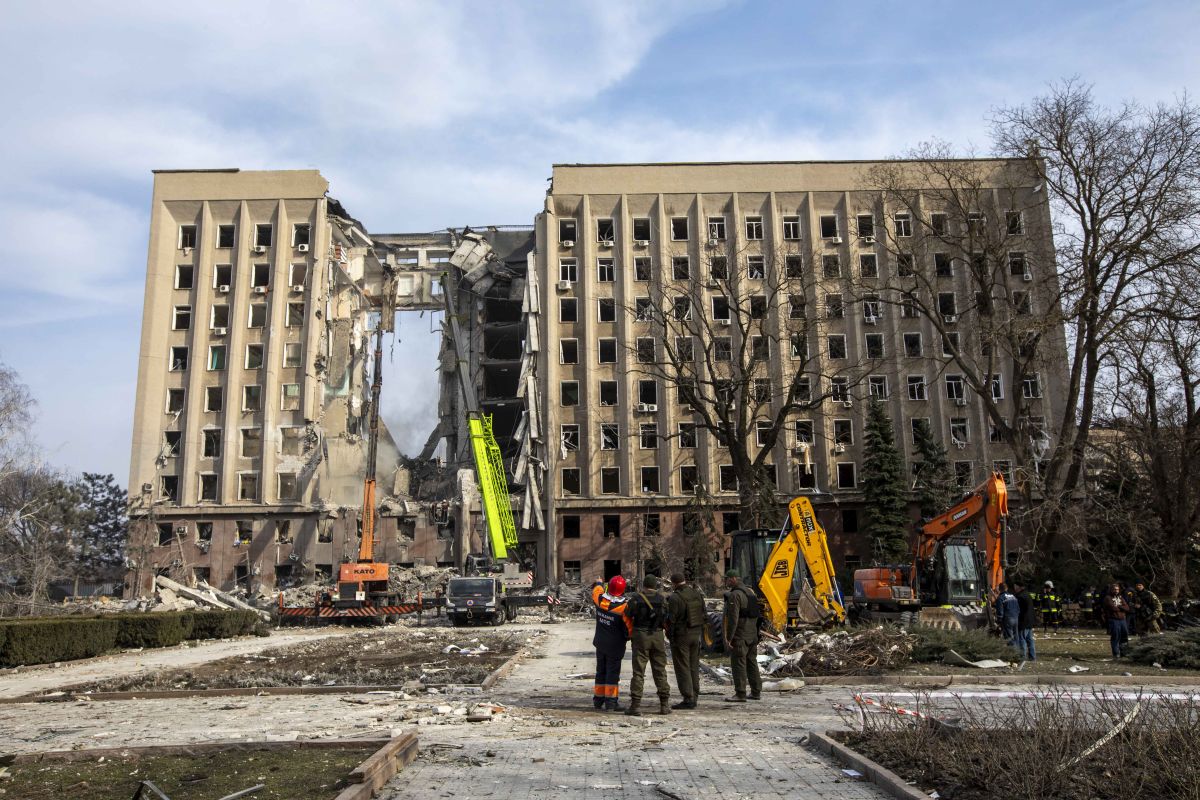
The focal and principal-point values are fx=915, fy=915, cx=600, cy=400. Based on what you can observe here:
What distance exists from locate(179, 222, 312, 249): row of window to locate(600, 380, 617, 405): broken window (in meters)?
21.0

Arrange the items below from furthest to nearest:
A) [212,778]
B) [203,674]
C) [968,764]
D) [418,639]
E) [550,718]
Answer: [418,639] → [203,674] → [550,718] → [212,778] → [968,764]

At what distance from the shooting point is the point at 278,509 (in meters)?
53.9

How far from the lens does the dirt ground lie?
16.2 m

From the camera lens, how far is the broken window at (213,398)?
56.2m

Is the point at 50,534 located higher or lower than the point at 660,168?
lower

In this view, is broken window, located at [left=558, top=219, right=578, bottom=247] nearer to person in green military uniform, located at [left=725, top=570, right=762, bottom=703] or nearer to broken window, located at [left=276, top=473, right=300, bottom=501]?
broken window, located at [left=276, top=473, right=300, bottom=501]

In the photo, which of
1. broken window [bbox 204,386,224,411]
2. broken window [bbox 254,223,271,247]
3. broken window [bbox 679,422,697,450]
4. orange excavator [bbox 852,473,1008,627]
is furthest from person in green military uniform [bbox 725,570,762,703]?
broken window [bbox 254,223,271,247]

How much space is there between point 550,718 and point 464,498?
43.4 metres

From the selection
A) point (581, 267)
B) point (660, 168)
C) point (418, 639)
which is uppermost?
point (660, 168)

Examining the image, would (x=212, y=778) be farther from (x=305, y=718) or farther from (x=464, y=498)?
(x=464, y=498)

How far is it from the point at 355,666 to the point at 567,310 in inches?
1575

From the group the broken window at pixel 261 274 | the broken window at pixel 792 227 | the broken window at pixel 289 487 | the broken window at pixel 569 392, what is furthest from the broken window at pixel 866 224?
the broken window at pixel 289 487

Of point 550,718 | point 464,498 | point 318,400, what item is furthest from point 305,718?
point 318,400

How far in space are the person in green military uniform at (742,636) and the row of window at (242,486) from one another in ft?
150
